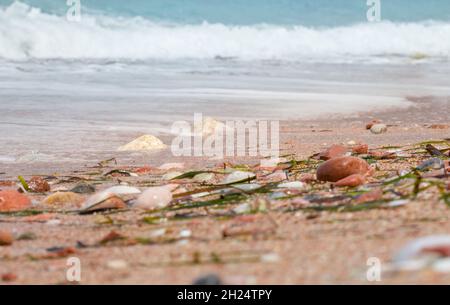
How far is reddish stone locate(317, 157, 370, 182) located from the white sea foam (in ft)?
31.8

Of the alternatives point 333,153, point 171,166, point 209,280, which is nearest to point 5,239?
point 209,280

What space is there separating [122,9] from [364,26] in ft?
20.9

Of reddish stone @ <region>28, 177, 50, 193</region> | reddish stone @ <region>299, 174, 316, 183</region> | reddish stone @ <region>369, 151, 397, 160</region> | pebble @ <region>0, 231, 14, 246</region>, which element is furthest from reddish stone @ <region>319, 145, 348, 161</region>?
pebble @ <region>0, 231, 14, 246</region>

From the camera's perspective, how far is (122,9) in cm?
1892

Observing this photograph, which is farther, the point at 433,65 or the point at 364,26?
the point at 364,26

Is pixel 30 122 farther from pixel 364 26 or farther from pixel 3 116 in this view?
pixel 364 26

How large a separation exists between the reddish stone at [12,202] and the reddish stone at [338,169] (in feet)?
4.07

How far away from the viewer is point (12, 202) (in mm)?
3016

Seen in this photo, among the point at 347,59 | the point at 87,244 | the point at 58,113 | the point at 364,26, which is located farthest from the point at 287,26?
the point at 87,244

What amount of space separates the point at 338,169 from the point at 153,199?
0.79 m

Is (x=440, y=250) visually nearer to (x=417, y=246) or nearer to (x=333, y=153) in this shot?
(x=417, y=246)

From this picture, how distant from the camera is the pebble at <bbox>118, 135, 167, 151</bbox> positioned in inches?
200

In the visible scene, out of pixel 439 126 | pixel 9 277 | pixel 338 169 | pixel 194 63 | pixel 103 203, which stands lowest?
pixel 9 277
